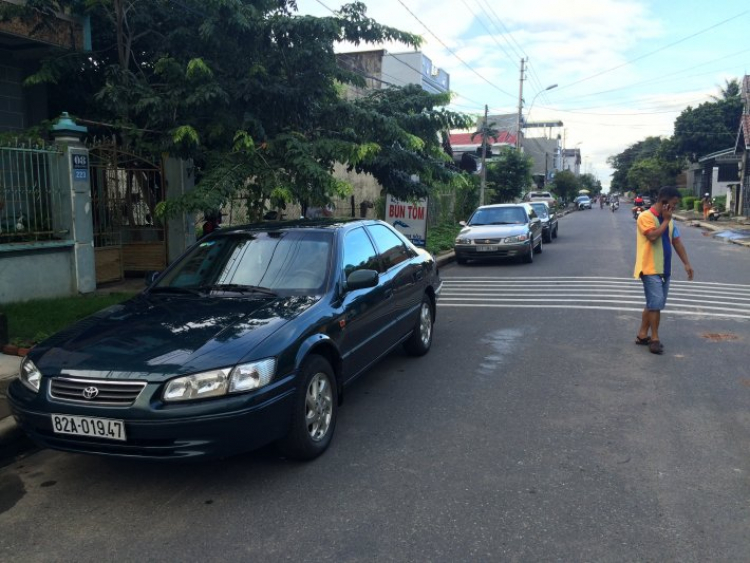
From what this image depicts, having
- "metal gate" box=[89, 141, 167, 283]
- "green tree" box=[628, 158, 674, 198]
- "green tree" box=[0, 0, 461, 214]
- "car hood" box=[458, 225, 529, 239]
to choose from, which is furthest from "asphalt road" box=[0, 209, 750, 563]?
"green tree" box=[628, 158, 674, 198]

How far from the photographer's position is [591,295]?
10648mm

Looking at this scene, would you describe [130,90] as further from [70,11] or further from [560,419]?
[560,419]

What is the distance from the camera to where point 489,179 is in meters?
32.9

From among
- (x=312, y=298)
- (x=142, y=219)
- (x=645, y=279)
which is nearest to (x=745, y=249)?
(x=645, y=279)

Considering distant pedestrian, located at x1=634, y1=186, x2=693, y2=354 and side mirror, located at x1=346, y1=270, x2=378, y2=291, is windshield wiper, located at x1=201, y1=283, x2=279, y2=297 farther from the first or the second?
distant pedestrian, located at x1=634, y1=186, x2=693, y2=354

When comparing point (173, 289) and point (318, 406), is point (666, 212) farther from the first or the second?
point (173, 289)

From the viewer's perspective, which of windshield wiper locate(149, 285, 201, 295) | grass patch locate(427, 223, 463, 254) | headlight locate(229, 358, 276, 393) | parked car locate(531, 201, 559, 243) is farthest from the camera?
parked car locate(531, 201, 559, 243)

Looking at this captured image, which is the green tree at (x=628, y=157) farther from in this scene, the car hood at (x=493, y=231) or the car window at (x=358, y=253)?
the car window at (x=358, y=253)

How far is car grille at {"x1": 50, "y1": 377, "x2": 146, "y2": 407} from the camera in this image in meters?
3.51

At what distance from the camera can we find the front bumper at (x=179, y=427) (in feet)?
11.3

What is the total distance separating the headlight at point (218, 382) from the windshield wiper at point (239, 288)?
3.65ft

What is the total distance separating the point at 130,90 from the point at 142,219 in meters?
2.99

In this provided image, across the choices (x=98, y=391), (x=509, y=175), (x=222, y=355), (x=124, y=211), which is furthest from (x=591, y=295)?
(x=509, y=175)

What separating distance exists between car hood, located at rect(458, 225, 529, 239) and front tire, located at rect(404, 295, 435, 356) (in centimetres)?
841
